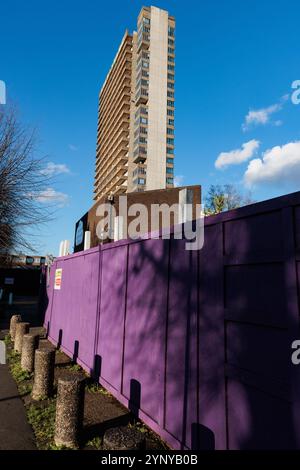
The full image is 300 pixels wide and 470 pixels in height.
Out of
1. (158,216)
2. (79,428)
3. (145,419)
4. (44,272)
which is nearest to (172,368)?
(145,419)

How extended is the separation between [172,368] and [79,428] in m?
1.41

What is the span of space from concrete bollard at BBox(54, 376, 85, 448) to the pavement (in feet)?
1.23

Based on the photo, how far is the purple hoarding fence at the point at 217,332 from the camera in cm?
284

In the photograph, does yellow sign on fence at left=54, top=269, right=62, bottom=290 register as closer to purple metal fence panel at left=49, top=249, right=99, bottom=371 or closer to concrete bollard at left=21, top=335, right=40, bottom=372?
purple metal fence panel at left=49, top=249, right=99, bottom=371

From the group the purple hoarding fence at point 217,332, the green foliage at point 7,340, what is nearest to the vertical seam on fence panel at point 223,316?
the purple hoarding fence at point 217,332

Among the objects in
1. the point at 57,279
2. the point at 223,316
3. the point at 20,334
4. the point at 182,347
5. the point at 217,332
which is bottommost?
the point at 20,334

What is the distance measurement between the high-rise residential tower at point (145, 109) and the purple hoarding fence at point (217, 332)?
74641 millimetres

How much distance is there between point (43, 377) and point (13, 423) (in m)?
1.14

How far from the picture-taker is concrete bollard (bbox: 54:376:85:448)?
4.23m

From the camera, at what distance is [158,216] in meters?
26.8

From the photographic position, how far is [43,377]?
6.02m

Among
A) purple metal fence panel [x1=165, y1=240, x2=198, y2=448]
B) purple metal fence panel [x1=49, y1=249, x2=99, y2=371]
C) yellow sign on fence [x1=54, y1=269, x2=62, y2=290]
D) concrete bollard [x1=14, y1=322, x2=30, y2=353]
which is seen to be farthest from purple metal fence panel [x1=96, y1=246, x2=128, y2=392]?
yellow sign on fence [x1=54, y1=269, x2=62, y2=290]

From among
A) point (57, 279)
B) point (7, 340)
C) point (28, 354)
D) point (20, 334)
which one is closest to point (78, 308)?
point (28, 354)

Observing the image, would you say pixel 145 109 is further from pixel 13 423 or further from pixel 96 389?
pixel 13 423
